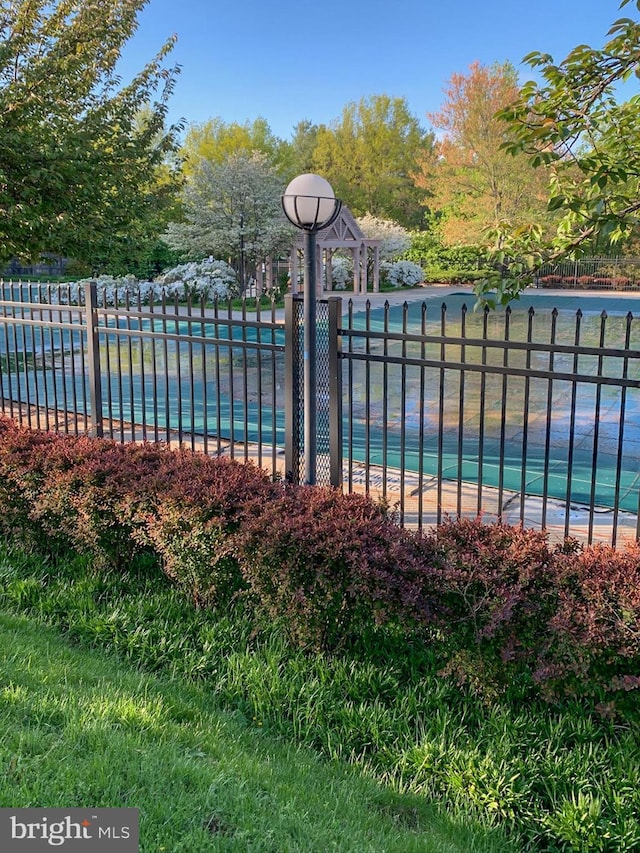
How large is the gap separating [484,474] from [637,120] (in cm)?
372

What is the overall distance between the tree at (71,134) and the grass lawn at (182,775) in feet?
19.9

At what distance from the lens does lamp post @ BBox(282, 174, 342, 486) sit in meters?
4.52

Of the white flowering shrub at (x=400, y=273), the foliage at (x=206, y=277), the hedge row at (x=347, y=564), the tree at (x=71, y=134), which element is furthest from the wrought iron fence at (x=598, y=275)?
the hedge row at (x=347, y=564)

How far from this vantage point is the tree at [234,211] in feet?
91.8

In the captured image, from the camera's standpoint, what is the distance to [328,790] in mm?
2553

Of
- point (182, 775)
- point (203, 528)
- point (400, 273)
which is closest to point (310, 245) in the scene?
point (203, 528)

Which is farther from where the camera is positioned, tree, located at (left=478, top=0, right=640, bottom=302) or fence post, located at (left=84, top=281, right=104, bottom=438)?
fence post, located at (left=84, top=281, right=104, bottom=438)

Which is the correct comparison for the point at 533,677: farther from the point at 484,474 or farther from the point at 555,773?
the point at 484,474

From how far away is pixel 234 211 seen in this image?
93.1ft

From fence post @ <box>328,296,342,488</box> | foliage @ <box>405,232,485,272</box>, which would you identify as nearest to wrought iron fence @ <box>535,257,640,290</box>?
foliage @ <box>405,232,485,272</box>

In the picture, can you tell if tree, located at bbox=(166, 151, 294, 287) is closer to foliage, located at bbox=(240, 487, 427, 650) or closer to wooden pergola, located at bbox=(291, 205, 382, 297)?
wooden pergola, located at bbox=(291, 205, 382, 297)

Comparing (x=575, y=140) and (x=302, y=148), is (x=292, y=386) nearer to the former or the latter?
(x=575, y=140)

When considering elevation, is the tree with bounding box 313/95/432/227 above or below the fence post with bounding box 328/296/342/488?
above

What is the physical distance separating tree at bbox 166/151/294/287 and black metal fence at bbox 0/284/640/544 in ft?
50.7
